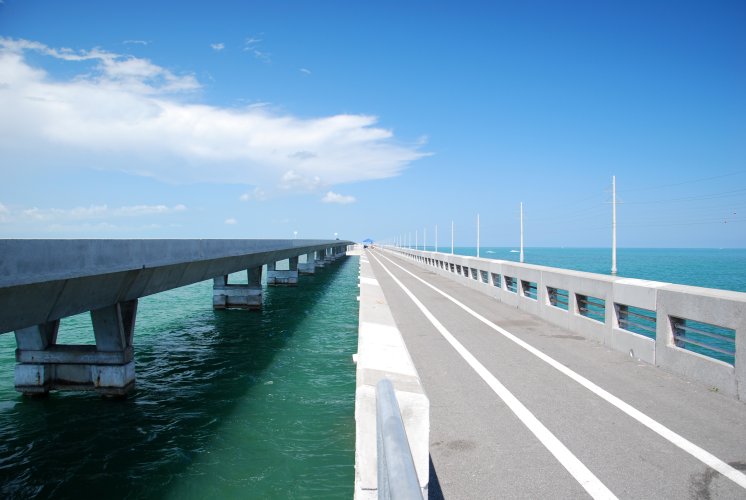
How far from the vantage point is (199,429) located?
9.47m

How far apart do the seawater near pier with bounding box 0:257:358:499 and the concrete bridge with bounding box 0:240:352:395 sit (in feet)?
1.97

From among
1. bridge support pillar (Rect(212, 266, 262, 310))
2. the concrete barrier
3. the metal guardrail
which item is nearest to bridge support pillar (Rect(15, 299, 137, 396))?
the concrete barrier

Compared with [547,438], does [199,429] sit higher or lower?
lower

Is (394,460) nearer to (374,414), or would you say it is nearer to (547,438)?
(374,414)

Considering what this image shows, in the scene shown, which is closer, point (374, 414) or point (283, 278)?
point (374, 414)

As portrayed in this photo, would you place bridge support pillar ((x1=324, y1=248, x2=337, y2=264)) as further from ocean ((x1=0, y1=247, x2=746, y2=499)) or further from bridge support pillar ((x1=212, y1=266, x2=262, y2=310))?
ocean ((x1=0, y1=247, x2=746, y2=499))

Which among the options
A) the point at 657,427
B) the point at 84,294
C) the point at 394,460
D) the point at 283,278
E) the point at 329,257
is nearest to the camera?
the point at 394,460

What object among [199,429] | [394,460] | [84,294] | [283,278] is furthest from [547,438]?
[283,278]

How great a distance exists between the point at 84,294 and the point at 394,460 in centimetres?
913

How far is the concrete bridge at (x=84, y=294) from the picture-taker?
7.17 metres

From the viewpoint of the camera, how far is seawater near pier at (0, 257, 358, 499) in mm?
7316

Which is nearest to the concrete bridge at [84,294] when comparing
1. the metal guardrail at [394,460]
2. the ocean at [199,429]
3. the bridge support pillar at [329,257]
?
the ocean at [199,429]

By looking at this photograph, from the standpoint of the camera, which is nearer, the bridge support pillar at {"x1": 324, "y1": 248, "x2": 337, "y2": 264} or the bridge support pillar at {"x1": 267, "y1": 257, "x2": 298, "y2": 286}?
the bridge support pillar at {"x1": 267, "y1": 257, "x2": 298, "y2": 286}

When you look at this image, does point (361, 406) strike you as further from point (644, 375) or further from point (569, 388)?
point (644, 375)
